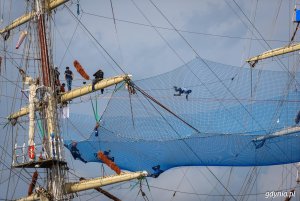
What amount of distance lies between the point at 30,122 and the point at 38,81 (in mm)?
2408

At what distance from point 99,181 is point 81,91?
454cm

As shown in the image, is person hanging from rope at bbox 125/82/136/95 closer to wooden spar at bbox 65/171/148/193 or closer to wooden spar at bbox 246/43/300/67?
wooden spar at bbox 65/171/148/193

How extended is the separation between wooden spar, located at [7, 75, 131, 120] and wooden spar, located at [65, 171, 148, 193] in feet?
13.2

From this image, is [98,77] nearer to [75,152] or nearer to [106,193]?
[75,152]

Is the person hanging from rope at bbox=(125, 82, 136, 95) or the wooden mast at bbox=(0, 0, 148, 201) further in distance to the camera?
the wooden mast at bbox=(0, 0, 148, 201)

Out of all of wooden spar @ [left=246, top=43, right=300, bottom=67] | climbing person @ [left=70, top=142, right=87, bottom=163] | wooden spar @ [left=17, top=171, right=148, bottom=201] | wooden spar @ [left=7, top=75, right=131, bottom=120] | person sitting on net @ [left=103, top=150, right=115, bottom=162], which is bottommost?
wooden spar @ [left=17, top=171, right=148, bottom=201]

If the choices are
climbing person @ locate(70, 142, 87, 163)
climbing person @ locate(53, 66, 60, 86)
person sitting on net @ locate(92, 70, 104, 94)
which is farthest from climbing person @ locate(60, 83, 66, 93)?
climbing person @ locate(70, 142, 87, 163)

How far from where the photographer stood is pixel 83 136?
37031 millimetres

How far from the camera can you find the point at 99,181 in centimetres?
3462

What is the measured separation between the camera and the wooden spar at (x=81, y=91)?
34875mm

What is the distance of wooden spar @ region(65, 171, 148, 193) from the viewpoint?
109 feet

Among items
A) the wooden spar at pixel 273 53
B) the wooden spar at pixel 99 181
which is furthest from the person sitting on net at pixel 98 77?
the wooden spar at pixel 273 53

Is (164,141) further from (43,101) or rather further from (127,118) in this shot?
(43,101)

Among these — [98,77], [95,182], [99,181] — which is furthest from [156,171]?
[98,77]
